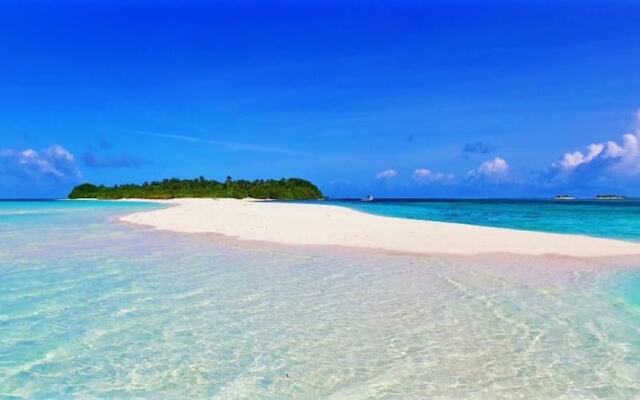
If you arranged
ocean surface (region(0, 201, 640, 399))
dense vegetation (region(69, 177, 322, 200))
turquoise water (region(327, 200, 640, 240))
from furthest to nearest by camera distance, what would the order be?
1. dense vegetation (region(69, 177, 322, 200))
2. turquoise water (region(327, 200, 640, 240))
3. ocean surface (region(0, 201, 640, 399))

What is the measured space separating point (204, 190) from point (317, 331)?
13511 centimetres

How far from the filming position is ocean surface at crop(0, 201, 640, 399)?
5.50 m

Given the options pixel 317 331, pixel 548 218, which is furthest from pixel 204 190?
pixel 317 331

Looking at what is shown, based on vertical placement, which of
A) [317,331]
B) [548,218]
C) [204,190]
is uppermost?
[204,190]

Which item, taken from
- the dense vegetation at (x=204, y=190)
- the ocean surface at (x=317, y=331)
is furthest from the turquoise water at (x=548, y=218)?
the dense vegetation at (x=204, y=190)

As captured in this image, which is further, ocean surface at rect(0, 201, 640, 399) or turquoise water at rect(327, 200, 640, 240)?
turquoise water at rect(327, 200, 640, 240)

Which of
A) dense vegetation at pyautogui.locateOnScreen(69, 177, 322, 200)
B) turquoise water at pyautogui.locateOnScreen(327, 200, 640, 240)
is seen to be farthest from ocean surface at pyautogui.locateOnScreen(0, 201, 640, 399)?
dense vegetation at pyautogui.locateOnScreen(69, 177, 322, 200)

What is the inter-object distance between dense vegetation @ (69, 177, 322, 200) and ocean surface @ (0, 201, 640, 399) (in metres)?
125

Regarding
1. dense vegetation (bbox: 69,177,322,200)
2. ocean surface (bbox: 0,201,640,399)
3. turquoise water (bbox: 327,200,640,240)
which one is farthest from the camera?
dense vegetation (bbox: 69,177,322,200)

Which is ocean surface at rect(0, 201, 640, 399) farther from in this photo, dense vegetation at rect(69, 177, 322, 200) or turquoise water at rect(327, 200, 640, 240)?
dense vegetation at rect(69, 177, 322, 200)

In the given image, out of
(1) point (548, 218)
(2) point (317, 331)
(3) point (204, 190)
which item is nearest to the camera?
(2) point (317, 331)

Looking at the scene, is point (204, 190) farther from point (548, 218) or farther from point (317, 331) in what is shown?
point (317, 331)

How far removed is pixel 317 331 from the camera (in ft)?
24.4

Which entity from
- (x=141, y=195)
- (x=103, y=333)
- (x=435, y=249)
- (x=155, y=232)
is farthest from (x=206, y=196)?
(x=103, y=333)
